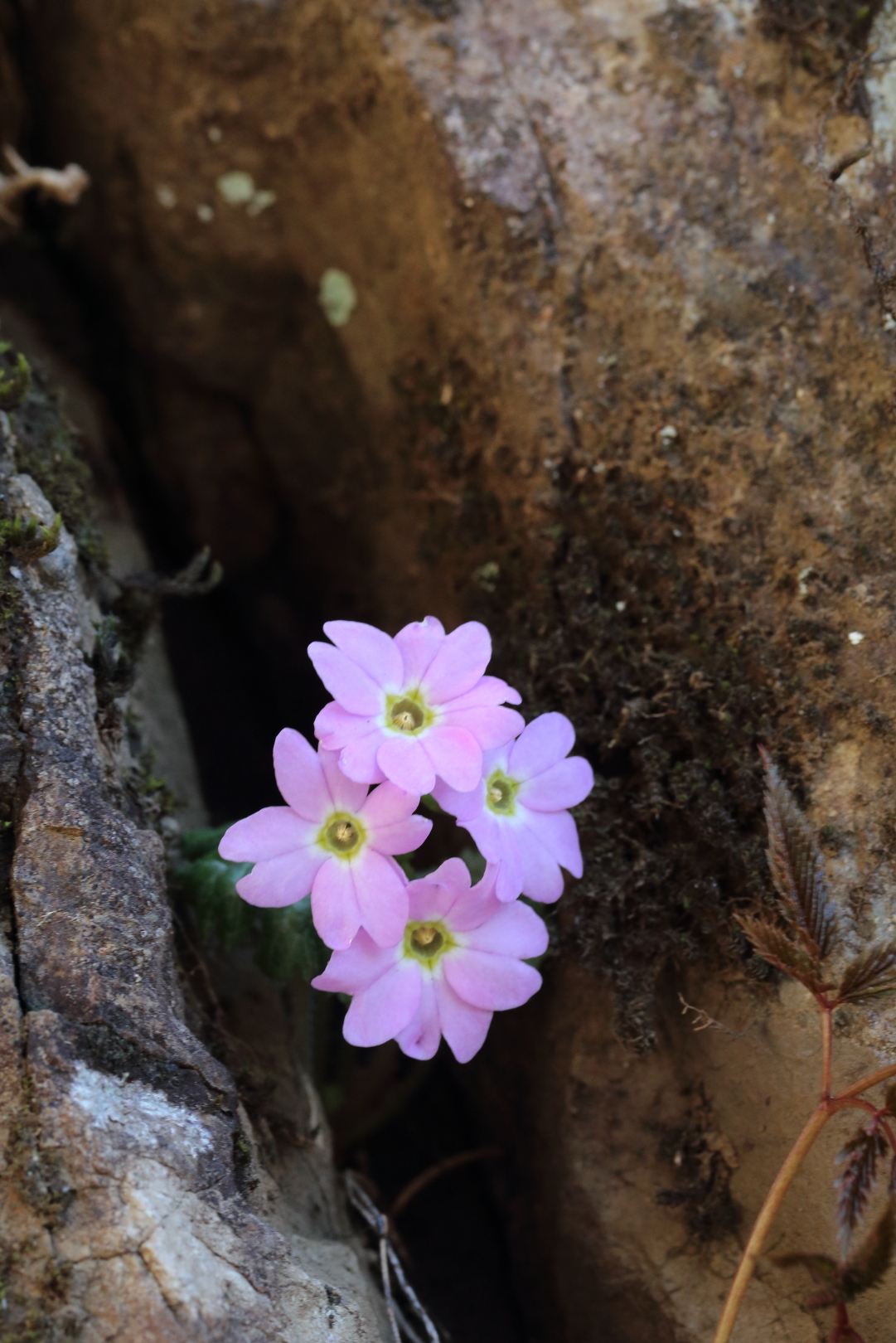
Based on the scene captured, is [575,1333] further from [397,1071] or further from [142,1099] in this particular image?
[142,1099]

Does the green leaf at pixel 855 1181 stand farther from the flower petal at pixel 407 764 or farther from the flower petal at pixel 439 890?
the flower petal at pixel 407 764

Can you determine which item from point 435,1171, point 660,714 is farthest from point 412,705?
point 435,1171

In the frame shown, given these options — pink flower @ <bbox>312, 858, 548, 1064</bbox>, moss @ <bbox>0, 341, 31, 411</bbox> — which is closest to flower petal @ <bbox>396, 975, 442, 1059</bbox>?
pink flower @ <bbox>312, 858, 548, 1064</bbox>

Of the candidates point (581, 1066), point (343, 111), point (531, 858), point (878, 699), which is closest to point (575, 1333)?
point (581, 1066)

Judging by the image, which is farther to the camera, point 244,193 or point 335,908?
point 244,193

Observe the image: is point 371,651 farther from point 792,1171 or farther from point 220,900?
point 792,1171

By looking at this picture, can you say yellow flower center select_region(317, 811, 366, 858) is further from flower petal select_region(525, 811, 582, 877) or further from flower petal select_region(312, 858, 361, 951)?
flower petal select_region(525, 811, 582, 877)

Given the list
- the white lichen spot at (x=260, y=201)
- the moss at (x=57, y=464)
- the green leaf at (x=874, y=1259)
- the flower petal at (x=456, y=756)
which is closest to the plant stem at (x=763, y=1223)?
the green leaf at (x=874, y=1259)
